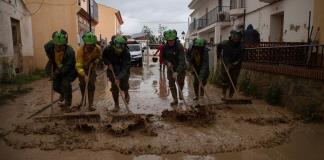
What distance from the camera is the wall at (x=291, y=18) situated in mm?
11164

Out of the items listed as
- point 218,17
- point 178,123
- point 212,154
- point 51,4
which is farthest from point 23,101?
point 218,17

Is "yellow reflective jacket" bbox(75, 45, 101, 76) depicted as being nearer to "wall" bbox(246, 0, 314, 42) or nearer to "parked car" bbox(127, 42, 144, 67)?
"wall" bbox(246, 0, 314, 42)

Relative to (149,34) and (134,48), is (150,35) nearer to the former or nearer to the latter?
(149,34)

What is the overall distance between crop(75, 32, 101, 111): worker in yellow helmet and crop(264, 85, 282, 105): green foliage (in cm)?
410

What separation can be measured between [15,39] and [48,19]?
19.2ft

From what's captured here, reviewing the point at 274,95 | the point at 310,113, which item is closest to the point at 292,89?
the point at 274,95

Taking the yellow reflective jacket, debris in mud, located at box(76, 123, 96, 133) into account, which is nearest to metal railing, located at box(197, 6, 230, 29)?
the yellow reflective jacket

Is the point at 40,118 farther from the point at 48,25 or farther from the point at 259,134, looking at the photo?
the point at 48,25

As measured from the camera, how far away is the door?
43.9ft

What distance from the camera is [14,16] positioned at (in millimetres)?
13133

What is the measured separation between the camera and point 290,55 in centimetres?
755

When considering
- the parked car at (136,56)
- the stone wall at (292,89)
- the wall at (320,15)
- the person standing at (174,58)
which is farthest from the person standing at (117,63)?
the parked car at (136,56)

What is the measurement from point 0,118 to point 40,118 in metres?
1.37

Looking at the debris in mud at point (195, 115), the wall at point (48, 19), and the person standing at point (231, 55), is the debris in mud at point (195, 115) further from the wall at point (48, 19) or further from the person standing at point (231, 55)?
the wall at point (48, 19)
